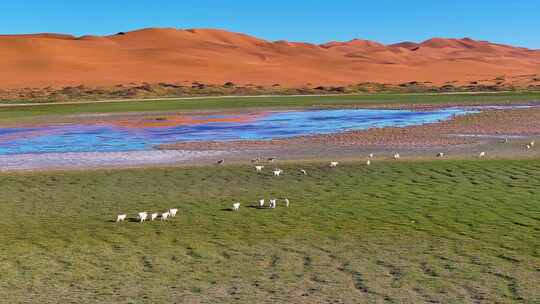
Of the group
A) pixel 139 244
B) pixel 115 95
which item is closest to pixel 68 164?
pixel 139 244

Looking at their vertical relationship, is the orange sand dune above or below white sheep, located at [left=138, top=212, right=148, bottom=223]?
above

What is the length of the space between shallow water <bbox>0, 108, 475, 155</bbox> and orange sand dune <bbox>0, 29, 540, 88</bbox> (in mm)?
43386

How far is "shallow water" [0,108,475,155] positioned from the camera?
87.8ft

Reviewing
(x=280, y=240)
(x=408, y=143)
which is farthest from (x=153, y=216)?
(x=408, y=143)

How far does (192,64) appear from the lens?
10556cm

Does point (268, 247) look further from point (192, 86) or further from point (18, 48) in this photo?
point (18, 48)

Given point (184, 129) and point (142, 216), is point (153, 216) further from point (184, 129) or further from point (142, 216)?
point (184, 129)

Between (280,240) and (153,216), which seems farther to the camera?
(153,216)

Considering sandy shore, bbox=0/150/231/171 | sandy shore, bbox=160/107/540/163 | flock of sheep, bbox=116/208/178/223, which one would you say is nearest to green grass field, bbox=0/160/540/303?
flock of sheep, bbox=116/208/178/223

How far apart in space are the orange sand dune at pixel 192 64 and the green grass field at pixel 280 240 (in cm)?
6717

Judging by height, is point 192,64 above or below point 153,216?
above

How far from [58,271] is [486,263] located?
5.58m

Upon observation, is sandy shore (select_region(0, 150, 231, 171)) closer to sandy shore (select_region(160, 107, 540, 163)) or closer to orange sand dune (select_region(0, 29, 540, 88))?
sandy shore (select_region(160, 107, 540, 163))

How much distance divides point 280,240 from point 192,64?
9645 centimetres
